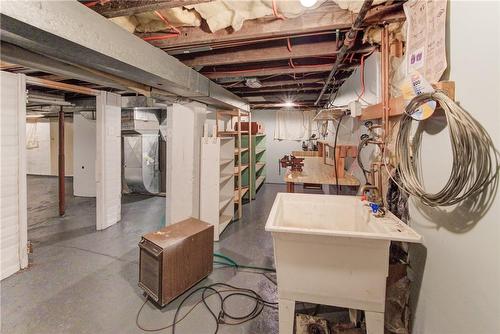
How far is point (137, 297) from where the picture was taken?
2.04m

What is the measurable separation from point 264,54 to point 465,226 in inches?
78.7

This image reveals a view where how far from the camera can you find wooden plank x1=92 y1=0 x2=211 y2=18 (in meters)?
1.35

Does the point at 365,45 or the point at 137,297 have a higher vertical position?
the point at 365,45

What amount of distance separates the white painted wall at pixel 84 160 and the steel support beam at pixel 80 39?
4.33 m

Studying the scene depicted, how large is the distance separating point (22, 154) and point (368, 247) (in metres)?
3.28

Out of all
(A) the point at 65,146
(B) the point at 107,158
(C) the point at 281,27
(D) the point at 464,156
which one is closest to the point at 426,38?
(D) the point at 464,156

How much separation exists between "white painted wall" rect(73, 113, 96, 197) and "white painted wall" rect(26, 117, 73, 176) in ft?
8.38

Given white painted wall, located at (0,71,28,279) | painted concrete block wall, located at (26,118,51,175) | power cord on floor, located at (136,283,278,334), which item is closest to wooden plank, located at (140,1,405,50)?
white painted wall, located at (0,71,28,279)

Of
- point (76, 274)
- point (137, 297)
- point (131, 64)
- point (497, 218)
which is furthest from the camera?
point (76, 274)

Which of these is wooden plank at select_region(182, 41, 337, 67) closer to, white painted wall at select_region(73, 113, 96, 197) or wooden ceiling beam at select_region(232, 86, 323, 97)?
wooden ceiling beam at select_region(232, 86, 323, 97)

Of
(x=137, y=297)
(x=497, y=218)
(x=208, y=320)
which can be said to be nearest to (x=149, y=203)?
(x=137, y=297)

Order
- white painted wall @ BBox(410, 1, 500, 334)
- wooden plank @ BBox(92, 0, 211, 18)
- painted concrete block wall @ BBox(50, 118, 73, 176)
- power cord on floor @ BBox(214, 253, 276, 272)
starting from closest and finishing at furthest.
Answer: white painted wall @ BBox(410, 1, 500, 334)
wooden plank @ BBox(92, 0, 211, 18)
power cord on floor @ BBox(214, 253, 276, 272)
painted concrete block wall @ BBox(50, 118, 73, 176)

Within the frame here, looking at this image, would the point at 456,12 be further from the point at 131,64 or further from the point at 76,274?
the point at 76,274

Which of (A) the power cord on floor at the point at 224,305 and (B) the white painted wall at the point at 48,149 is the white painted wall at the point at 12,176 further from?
(B) the white painted wall at the point at 48,149
